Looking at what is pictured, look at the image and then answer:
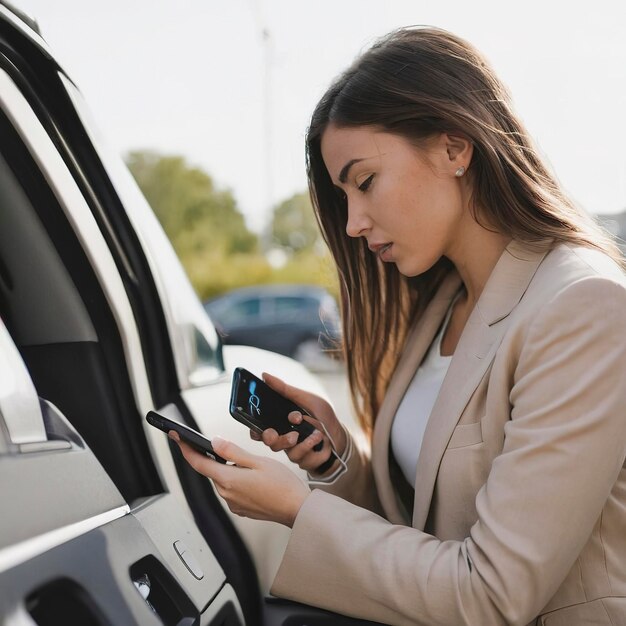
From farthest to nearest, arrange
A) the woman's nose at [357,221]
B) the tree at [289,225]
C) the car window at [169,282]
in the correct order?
the tree at [289,225], the woman's nose at [357,221], the car window at [169,282]

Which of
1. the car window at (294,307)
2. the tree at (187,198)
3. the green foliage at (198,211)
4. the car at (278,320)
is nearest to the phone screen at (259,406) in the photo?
the car at (278,320)

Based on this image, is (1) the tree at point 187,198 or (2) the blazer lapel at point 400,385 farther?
(1) the tree at point 187,198

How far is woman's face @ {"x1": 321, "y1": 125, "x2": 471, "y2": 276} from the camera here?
167 cm

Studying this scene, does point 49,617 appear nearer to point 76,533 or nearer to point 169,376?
point 76,533

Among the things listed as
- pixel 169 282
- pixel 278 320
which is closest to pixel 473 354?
pixel 169 282

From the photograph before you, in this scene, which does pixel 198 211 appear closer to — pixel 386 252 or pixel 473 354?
pixel 386 252

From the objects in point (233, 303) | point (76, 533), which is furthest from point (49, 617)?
point (233, 303)

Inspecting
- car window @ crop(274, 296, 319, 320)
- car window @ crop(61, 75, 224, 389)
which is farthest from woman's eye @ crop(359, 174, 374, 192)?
car window @ crop(274, 296, 319, 320)

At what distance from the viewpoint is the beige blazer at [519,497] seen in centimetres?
132

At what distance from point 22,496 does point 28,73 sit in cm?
75

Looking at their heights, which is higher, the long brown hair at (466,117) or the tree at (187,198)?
the long brown hair at (466,117)

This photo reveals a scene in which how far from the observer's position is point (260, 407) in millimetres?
1710

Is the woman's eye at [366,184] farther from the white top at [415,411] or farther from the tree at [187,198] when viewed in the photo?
the tree at [187,198]

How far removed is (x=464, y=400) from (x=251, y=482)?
1.48 feet
